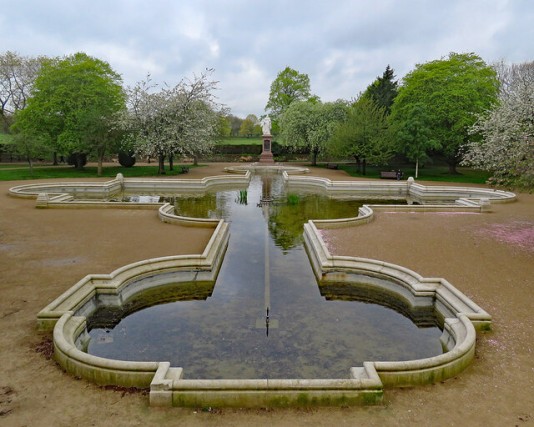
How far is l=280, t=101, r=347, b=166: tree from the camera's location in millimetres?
44406

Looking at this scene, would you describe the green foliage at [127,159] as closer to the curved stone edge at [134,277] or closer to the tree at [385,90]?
the tree at [385,90]

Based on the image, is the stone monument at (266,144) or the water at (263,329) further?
the stone monument at (266,144)

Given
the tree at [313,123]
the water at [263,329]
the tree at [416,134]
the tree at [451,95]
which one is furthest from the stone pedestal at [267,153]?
the water at [263,329]

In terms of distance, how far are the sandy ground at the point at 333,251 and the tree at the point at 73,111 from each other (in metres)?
13.6

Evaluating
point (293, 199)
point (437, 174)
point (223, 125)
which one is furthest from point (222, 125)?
point (293, 199)

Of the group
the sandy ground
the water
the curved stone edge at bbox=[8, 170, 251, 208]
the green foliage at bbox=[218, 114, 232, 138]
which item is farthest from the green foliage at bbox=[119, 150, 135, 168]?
the water

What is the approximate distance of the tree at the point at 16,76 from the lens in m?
48.2

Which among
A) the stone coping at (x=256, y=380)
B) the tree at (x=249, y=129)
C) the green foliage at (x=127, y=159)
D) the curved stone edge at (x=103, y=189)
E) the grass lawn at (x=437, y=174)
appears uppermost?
the tree at (x=249, y=129)

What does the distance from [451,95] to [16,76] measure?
5037 centimetres

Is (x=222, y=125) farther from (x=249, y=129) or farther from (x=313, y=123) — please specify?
(x=249, y=129)

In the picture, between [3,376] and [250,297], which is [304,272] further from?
[3,376]

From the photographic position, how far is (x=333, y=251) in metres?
12.8

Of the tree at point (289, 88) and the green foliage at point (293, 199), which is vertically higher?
the tree at point (289, 88)

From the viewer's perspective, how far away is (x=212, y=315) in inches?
358
